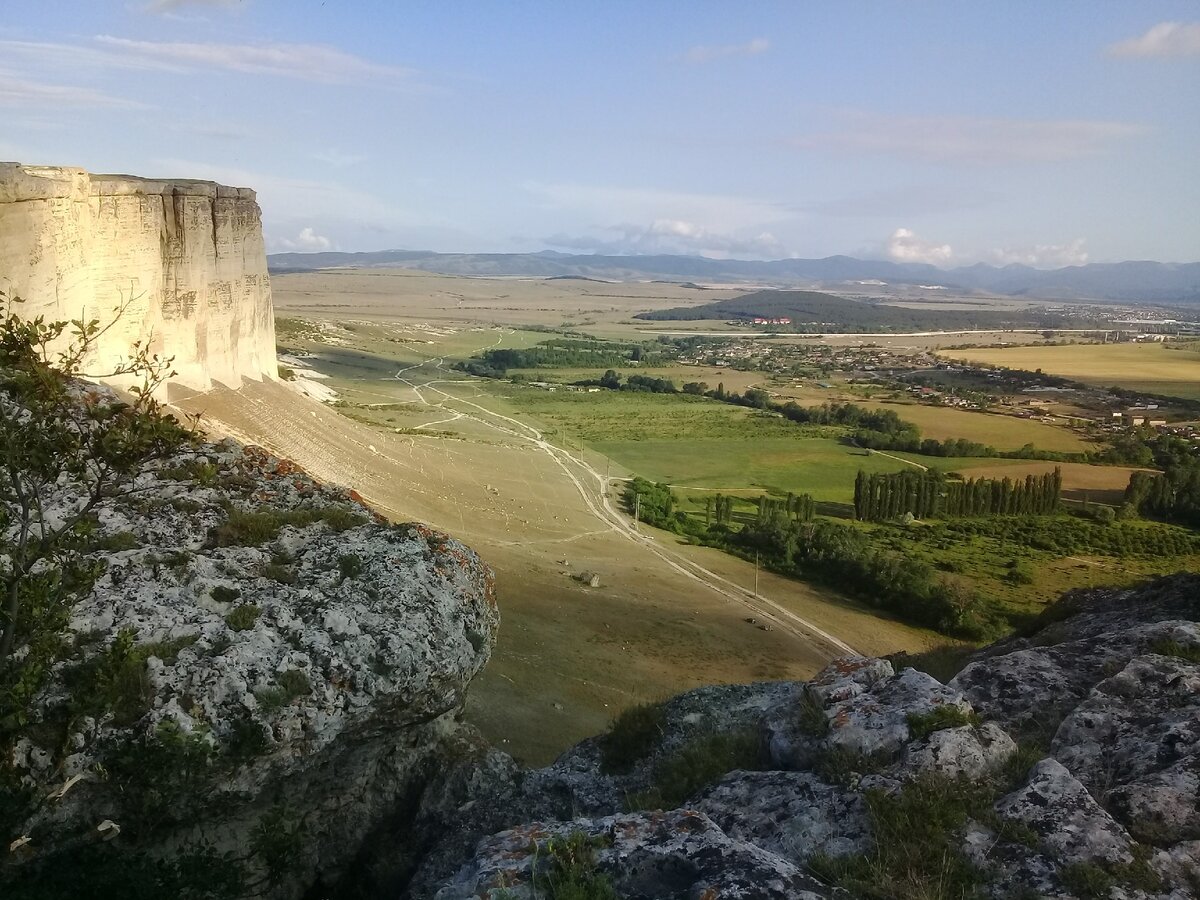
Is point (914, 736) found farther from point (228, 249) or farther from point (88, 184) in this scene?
point (228, 249)

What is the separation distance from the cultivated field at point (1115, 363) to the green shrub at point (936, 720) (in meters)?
105

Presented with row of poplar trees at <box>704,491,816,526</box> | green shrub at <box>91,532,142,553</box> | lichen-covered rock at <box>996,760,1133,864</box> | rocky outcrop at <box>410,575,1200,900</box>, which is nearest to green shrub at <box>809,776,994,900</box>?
rocky outcrop at <box>410,575,1200,900</box>

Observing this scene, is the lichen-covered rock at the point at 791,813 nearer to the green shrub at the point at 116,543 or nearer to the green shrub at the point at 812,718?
the green shrub at the point at 812,718

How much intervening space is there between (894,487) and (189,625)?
48.0 metres

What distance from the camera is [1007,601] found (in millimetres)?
34625

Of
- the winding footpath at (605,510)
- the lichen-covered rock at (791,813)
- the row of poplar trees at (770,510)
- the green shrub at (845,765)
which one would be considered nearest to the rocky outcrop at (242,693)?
the lichen-covered rock at (791,813)

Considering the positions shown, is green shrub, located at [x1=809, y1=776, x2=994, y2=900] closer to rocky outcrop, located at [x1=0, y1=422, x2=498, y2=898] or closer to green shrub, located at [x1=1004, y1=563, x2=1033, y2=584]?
rocky outcrop, located at [x1=0, y1=422, x2=498, y2=898]

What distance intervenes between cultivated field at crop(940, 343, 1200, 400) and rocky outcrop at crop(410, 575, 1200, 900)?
10424 centimetres

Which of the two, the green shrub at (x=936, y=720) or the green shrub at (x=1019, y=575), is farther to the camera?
the green shrub at (x=1019, y=575)

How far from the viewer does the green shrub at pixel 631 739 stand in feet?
32.7

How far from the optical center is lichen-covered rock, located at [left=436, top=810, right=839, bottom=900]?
534 cm

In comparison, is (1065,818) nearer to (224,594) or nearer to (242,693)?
(242,693)

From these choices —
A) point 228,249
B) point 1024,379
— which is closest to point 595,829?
point 228,249

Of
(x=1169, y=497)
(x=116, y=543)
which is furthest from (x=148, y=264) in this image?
(x=1169, y=497)
